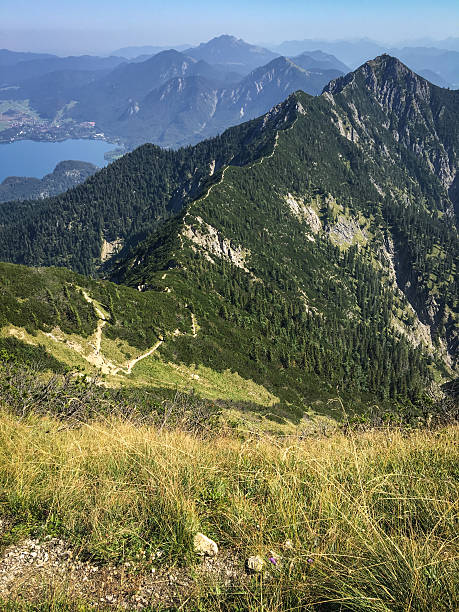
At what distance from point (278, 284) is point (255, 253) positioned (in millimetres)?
18018

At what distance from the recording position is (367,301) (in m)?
190

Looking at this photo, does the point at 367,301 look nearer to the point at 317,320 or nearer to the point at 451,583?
the point at 317,320

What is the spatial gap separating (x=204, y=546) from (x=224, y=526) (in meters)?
0.49

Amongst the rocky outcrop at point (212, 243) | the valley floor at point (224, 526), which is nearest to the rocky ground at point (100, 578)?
the valley floor at point (224, 526)

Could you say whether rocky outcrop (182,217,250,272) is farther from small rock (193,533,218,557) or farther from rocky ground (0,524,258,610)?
rocky ground (0,524,258,610)

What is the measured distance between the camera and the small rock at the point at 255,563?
4.25 metres

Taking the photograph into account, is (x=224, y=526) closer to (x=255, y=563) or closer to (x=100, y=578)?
(x=255, y=563)

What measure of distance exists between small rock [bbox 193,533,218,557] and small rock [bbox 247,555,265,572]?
22.2 inches

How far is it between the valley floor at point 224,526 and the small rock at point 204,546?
93 millimetres

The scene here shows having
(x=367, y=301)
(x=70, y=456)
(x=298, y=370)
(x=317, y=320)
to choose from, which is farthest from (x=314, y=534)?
(x=367, y=301)

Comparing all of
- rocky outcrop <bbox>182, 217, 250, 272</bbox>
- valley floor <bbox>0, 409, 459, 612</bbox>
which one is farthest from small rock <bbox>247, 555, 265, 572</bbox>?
rocky outcrop <bbox>182, 217, 250, 272</bbox>

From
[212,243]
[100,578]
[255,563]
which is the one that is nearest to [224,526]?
[255,563]

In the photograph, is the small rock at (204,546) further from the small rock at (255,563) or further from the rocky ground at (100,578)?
the small rock at (255,563)

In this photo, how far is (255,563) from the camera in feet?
14.3
